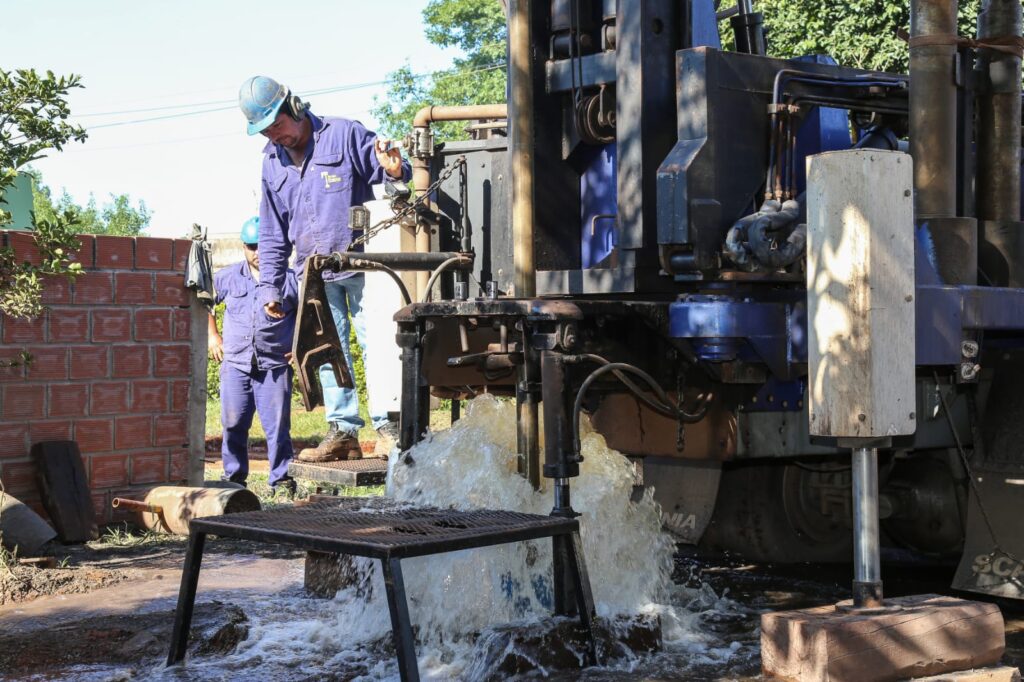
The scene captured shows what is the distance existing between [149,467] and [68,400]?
0.64 metres

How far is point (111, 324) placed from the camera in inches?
297

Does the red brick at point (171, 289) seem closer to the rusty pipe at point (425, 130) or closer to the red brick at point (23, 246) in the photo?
the red brick at point (23, 246)

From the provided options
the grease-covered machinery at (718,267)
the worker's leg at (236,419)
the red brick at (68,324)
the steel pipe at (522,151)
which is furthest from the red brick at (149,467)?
the steel pipe at (522,151)

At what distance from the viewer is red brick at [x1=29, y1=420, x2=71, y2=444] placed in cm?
719

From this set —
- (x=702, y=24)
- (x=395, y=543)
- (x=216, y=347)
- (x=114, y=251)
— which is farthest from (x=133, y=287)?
(x=395, y=543)

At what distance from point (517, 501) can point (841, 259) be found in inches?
60.6

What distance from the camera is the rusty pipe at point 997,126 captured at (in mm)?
5512

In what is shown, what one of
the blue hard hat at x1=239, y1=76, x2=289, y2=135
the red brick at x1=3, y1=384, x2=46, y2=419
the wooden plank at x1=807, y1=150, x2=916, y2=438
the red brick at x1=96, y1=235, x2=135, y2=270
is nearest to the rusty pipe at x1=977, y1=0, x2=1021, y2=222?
the wooden plank at x1=807, y1=150, x2=916, y2=438

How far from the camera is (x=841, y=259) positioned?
12.8 ft

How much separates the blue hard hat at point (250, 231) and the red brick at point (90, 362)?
256 centimetres

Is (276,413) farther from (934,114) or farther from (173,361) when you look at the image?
(934,114)

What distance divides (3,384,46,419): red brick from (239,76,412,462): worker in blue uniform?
5.20ft

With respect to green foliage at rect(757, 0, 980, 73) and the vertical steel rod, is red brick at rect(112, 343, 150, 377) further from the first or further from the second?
green foliage at rect(757, 0, 980, 73)

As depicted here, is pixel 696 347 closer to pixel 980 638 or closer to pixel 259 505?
pixel 980 638
